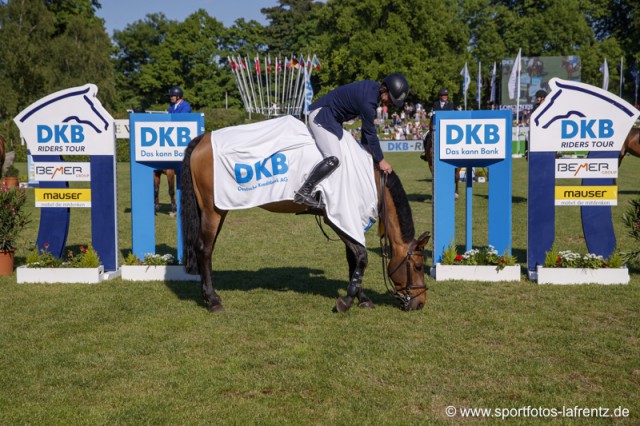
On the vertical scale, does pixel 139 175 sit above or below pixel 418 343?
above

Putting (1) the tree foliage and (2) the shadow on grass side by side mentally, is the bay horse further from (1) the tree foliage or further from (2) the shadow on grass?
(1) the tree foliage

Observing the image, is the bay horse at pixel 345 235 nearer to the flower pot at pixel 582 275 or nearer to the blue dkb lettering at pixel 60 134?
the flower pot at pixel 582 275

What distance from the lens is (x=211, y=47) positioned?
7900 cm

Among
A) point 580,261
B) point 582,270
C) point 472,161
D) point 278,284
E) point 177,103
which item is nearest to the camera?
point 582,270

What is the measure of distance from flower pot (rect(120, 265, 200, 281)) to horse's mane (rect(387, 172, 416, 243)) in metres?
3.36

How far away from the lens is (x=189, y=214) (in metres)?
7.46

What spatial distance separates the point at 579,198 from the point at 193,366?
233 inches

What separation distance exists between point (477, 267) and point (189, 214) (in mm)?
3993

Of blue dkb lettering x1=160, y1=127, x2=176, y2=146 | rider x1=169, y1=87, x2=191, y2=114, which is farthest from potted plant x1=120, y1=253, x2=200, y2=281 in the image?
rider x1=169, y1=87, x2=191, y2=114

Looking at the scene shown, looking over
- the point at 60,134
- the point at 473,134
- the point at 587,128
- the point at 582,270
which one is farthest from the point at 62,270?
the point at 587,128

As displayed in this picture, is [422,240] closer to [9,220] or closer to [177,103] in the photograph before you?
[9,220]

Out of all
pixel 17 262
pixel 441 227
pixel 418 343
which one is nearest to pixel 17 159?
pixel 17 262

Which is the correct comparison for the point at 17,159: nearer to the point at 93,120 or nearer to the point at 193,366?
the point at 93,120

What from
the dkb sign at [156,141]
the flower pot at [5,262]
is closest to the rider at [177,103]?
the dkb sign at [156,141]
